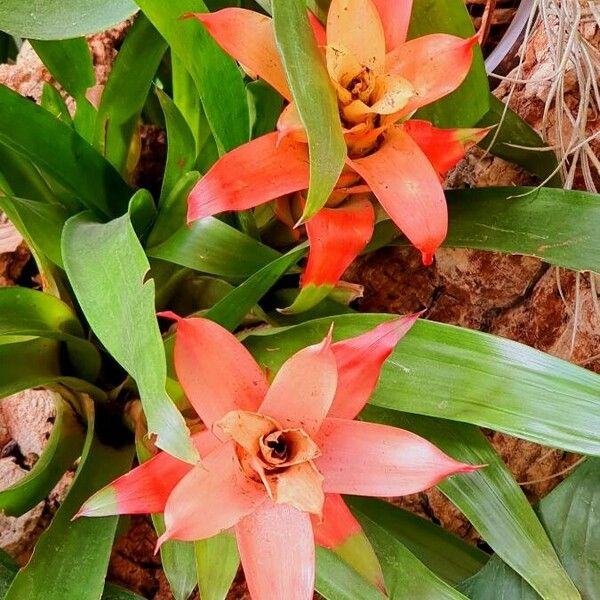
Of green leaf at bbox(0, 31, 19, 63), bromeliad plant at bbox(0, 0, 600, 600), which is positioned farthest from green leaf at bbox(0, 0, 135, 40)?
A: green leaf at bbox(0, 31, 19, 63)

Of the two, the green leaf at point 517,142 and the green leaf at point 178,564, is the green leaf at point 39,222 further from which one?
the green leaf at point 517,142

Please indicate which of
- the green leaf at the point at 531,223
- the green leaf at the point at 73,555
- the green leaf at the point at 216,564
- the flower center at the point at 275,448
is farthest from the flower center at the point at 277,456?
the green leaf at the point at 531,223

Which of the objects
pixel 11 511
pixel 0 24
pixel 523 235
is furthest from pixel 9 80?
pixel 523 235

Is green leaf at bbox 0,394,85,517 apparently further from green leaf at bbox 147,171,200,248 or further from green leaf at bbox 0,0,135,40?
green leaf at bbox 0,0,135,40

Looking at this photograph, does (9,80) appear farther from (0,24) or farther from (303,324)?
(303,324)

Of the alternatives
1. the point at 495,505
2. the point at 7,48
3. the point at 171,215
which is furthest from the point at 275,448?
the point at 7,48

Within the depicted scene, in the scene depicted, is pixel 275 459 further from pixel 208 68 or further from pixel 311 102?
pixel 208 68
